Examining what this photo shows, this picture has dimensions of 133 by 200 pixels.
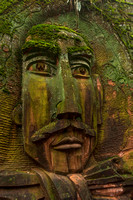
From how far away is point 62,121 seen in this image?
2.54m

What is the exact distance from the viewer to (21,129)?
2.83 meters

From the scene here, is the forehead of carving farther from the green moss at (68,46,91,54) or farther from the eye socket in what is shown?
the eye socket

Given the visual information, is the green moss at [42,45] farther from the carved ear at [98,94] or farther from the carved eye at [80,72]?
the carved ear at [98,94]

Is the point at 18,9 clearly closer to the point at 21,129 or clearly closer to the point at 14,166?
the point at 21,129

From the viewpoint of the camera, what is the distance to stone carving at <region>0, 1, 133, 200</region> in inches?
90.7

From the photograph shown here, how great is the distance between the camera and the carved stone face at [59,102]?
8.30 ft

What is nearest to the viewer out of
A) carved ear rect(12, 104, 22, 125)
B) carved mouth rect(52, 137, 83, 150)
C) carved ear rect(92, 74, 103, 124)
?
carved mouth rect(52, 137, 83, 150)

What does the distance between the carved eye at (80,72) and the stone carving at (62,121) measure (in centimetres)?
2

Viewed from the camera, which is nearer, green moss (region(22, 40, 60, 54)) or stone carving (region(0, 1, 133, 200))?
stone carving (region(0, 1, 133, 200))

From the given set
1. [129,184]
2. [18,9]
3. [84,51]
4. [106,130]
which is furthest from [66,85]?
[18,9]

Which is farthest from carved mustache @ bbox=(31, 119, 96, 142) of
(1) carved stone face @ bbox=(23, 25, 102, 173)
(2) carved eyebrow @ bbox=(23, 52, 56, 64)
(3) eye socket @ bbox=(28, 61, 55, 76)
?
(2) carved eyebrow @ bbox=(23, 52, 56, 64)

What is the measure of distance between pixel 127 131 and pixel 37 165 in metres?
1.51

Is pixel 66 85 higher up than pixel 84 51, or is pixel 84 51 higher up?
pixel 84 51

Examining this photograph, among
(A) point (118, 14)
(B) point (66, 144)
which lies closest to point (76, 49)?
(B) point (66, 144)
